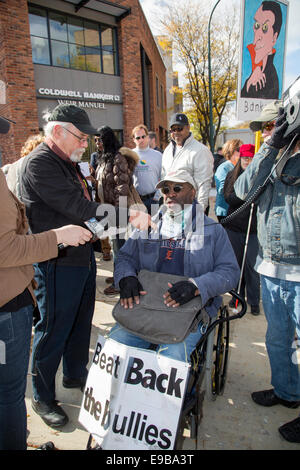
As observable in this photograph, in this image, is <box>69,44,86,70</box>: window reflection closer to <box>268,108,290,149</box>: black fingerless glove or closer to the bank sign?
the bank sign

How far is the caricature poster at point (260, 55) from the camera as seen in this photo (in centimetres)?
321

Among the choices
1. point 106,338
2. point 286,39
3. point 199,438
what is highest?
point 286,39

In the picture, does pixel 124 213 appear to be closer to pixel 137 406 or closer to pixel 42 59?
pixel 137 406

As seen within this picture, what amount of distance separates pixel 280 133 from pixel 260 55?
A: 5.84 feet

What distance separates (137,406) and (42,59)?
12.0 meters

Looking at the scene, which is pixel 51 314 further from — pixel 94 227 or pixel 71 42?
pixel 71 42

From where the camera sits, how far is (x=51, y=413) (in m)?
2.36

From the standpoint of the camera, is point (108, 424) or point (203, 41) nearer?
point (108, 424)

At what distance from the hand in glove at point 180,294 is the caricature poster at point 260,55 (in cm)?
203

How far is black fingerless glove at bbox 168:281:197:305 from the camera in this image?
2020 millimetres

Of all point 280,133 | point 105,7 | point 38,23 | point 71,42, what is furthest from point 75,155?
point 105,7
